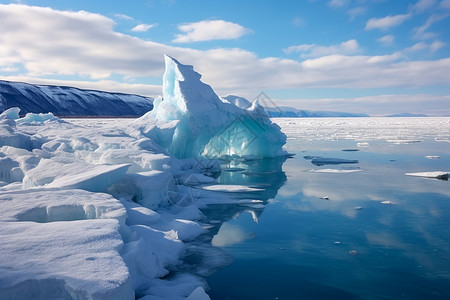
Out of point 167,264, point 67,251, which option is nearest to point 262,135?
point 167,264

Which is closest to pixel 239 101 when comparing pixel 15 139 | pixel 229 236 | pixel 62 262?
pixel 15 139

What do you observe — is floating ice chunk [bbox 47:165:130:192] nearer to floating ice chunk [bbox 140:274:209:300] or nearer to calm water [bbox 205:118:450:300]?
calm water [bbox 205:118:450:300]

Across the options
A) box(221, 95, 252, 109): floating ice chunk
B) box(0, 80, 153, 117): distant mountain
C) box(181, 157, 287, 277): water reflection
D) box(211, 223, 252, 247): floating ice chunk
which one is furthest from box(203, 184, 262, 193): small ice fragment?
box(0, 80, 153, 117): distant mountain

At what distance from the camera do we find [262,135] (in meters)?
16.8

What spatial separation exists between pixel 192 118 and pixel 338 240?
28.5ft

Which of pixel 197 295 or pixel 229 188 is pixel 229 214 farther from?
pixel 197 295

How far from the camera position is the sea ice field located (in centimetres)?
318

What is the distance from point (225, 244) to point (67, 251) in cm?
280

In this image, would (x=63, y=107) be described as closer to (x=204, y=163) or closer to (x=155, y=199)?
(x=204, y=163)

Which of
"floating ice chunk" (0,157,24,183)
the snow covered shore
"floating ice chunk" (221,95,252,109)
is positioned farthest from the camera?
"floating ice chunk" (221,95,252,109)

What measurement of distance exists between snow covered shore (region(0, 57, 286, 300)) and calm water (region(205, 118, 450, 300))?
27.1 inches

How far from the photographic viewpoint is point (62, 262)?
296 cm

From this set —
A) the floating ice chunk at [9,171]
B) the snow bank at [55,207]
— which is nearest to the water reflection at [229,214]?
the snow bank at [55,207]

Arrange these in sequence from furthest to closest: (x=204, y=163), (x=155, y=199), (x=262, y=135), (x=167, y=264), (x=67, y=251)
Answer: (x=262, y=135) → (x=204, y=163) → (x=155, y=199) → (x=167, y=264) → (x=67, y=251)
